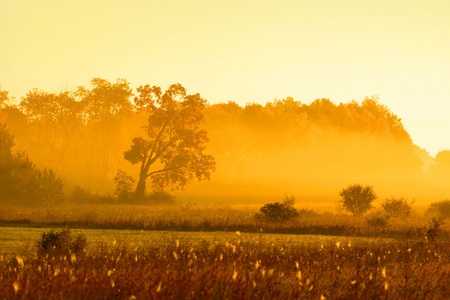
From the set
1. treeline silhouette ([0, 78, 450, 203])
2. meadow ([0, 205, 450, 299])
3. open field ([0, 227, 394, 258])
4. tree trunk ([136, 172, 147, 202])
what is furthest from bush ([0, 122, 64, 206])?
meadow ([0, 205, 450, 299])

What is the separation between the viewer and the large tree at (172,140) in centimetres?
5231

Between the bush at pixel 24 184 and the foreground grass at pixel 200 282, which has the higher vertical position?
the bush at pixel 24 184

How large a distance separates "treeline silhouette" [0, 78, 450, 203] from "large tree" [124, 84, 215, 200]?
7.06 meters

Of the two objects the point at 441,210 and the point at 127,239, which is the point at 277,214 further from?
the point at 441,210

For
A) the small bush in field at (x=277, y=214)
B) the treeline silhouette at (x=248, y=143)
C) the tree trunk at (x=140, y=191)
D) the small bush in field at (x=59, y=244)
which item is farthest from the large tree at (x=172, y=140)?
the small bush in field at (x=59, y=244)

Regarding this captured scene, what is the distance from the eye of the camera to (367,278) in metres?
10.3

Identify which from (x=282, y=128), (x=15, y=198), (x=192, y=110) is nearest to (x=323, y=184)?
(x=282, y=128)

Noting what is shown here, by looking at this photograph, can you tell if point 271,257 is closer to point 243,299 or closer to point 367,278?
point 367,278

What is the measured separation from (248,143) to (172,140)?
42.0 meters

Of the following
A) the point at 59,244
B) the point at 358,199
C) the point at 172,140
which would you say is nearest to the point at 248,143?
the point at 172,140

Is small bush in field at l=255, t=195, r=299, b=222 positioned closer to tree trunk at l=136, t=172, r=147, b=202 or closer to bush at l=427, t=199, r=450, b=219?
bush at l=427, t=199, r=450, b=219

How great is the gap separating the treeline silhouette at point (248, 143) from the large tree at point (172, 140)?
23.2 feet

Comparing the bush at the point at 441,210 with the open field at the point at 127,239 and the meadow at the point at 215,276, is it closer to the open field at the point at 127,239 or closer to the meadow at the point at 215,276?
the open field at the point at 127,239

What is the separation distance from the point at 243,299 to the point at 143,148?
45.3 meters
